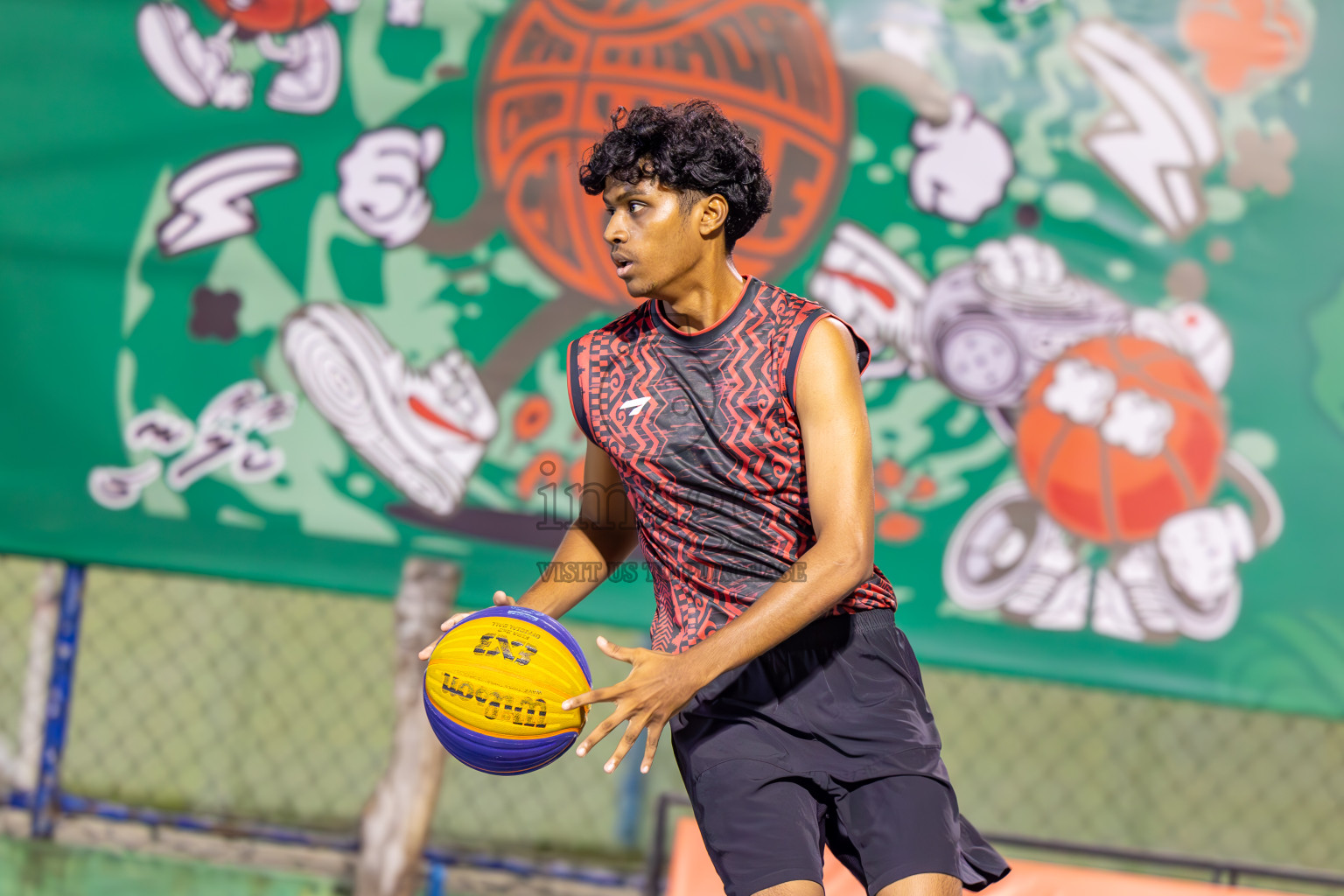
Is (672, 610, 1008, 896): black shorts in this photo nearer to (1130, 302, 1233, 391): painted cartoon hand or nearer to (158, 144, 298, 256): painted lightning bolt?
(1130, 302, 1233, 391): painted cartoon hand

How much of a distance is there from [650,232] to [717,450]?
1.35 ft

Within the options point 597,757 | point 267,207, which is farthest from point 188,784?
point 267,207

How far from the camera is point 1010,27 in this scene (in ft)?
12.6

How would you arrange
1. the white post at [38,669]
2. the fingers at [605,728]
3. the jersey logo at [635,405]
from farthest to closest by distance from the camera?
1. the white post at [38,669]
2. the jersey logo at [635,405]
3. the fingers at [605,728]

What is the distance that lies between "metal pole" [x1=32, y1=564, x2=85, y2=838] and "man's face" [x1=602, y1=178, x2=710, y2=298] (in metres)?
2.96

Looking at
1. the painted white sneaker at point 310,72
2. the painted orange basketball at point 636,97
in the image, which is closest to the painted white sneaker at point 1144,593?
the painted orange basketball at point 636,97

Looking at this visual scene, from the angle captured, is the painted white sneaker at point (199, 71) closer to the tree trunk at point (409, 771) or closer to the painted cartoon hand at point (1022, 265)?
the tree trunk at point (409, 771)

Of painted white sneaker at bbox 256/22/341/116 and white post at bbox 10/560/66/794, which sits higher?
painted white sneaker at bbox 256/22/341/116

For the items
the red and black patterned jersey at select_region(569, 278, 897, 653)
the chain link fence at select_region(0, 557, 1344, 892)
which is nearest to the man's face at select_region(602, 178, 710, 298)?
the red and black patterned jersey at select_region(569, 278, 897, 653)

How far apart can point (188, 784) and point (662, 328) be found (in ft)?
13.2

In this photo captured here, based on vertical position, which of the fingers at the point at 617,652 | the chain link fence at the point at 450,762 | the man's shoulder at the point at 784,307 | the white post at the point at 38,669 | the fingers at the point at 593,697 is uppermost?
the man's shoulder at the point at 784,307

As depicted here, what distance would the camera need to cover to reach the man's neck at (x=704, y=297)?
207cm

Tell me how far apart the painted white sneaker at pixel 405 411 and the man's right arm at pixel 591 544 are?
1.52m

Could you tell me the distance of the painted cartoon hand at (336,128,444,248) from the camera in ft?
12.8
